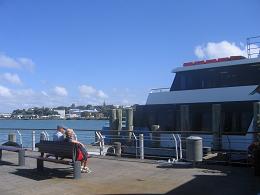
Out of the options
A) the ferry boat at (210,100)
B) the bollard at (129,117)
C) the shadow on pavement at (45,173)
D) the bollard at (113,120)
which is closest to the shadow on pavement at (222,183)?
the shadow on pavement at (45,173)

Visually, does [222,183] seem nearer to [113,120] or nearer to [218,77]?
[218,77]

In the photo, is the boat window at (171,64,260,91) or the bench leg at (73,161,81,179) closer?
the bench leg at (73,161,81,179)

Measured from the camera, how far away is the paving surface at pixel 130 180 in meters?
8.51

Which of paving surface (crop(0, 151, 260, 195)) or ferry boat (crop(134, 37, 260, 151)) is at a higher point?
ferry boat (crop(134, 37, 260, 151))

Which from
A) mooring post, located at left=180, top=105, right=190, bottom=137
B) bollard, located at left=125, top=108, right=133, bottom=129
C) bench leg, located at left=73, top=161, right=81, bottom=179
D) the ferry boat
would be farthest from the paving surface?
bollard, located at left=125, top=108, right=133, bottom=129

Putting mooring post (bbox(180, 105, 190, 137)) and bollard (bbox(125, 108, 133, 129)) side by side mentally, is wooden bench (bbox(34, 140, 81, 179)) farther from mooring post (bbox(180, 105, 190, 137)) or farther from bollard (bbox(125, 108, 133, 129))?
bollard (bbox(125, 108, 133, 129))

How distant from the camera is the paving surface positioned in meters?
8.51

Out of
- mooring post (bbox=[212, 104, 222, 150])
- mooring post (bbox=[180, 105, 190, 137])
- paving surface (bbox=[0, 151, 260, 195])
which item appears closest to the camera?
paving surface (bbox=[0, 151, 260, 195])

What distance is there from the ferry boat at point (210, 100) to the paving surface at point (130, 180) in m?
5.99

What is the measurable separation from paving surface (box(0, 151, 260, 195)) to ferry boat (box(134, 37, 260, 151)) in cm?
599

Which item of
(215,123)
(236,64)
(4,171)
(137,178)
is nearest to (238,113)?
(215,123)

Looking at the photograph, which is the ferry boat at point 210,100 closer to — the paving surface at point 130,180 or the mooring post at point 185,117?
the mooring post at point 185,117

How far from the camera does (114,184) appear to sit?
9227 millimetres

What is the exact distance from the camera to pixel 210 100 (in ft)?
62.3
